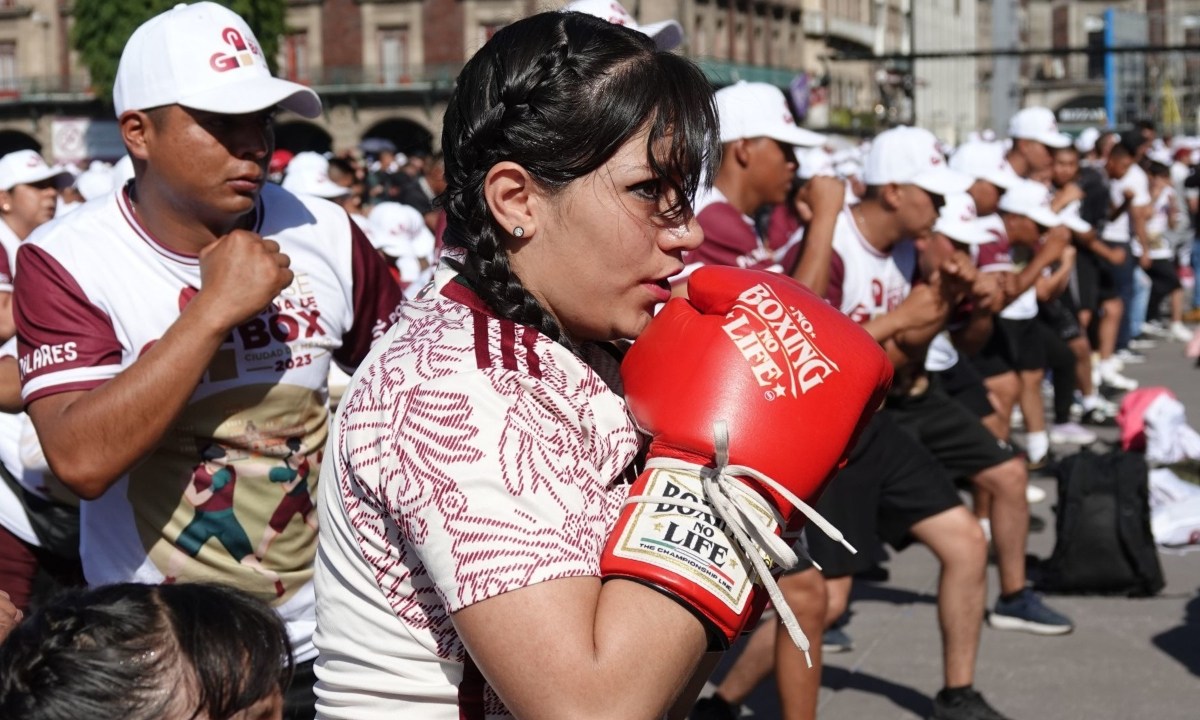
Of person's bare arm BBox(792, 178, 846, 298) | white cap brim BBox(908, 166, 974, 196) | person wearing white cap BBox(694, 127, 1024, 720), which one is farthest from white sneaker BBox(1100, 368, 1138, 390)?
person's bare arm BBox(792, 178, 846, 298)

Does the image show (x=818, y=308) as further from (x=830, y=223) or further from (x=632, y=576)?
(x=830, y=223)

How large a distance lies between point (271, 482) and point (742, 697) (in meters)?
2.36

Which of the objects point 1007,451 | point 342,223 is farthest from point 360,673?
point 1007,451

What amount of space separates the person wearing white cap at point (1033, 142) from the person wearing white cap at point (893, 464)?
5.75 meters

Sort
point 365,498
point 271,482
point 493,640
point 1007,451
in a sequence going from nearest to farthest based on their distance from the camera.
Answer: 1. point 493,640
2. point 365,498
3. point 271,482
4. point 1007,451

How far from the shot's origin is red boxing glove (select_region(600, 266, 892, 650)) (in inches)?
67.1

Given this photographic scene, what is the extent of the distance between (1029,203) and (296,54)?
167 ft

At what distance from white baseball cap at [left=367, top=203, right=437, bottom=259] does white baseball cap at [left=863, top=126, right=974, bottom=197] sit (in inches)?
196

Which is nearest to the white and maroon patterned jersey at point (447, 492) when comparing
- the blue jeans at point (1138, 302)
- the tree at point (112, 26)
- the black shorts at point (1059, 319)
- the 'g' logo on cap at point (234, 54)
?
the 'g' logo on cap at point (234, 54)

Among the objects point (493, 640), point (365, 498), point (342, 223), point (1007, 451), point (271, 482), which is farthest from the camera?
point (1007, 451)

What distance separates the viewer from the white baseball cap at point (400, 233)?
1066cm

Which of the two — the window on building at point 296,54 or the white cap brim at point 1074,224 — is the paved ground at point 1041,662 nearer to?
the white cap brim at point 1074,224

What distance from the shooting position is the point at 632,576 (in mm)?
1672

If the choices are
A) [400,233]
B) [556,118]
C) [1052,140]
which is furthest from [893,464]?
[1052,140]
